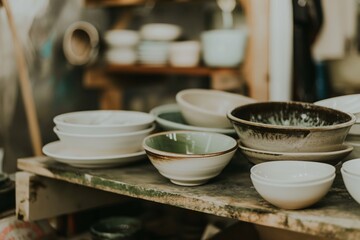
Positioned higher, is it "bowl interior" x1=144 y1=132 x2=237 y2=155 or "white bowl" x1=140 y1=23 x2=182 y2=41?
"white bowl" x1=140 y1=23 x2=182 y2=41

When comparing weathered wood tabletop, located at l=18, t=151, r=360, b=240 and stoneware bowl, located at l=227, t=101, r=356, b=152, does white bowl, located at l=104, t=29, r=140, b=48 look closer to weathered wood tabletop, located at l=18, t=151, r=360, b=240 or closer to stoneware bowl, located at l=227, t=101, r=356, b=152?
weathered wood tabletop, located at l=18, t=151, r=360, b=240

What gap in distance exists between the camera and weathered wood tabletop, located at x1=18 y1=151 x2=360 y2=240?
102 cm

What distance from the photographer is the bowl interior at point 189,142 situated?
140cm

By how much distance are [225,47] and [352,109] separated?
135 centimetres

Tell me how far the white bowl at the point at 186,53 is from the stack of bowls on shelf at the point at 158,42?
103 mm

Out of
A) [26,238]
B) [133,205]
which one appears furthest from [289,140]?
[133,205]

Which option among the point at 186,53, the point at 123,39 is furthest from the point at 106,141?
the point at 123,39

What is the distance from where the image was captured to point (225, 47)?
274 cm

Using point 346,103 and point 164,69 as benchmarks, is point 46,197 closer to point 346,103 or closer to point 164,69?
point 346,103

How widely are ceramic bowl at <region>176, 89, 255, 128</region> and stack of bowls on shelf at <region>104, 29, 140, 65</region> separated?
1484 mm

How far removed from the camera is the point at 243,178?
134 centimetres

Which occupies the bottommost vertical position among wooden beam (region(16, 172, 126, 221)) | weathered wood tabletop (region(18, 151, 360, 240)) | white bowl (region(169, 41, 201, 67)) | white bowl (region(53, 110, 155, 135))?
wooden beam (region(16, 172, 126, 221))

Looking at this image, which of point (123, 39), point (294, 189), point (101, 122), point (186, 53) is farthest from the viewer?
point (123, 39)

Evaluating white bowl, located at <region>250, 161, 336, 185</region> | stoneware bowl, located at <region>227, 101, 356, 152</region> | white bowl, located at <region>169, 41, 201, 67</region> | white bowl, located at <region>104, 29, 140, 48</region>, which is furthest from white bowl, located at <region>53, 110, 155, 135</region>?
white bowl, located at <region>104, 29, 140, 48</region>
